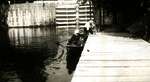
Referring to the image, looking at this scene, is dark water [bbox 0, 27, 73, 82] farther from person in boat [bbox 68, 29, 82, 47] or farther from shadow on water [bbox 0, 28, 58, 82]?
person in boat [bbox 68, 29, 82, 47]

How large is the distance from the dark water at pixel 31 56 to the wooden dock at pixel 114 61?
3.72 meters

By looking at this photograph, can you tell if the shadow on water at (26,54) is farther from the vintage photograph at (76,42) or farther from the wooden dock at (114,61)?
the wooden dock at (114,61)

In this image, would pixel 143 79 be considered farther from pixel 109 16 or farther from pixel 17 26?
pixel 17 26

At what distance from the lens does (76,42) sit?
17188mm

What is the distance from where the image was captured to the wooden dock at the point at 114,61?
7523 millimetres

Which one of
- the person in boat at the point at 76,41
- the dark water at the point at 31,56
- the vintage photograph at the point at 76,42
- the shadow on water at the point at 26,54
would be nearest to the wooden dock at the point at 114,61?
the vintage photograph at the point at 76,42

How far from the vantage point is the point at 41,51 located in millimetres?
22453

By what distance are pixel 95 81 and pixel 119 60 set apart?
2.24m

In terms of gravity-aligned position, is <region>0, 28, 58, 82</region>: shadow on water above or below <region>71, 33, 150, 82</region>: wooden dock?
below

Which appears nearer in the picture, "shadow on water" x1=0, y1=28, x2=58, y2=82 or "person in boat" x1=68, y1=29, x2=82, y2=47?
"shadow on water" x1=0, y1=28, x2=58, y2=82

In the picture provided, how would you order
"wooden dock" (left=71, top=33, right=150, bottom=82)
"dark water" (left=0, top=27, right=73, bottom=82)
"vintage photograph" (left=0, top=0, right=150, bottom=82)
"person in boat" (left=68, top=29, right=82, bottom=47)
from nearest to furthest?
"wooden dock" (left=71, top=33, right=150, bottom=82) → "vintage photograph" (left=0, top=0, right=150, bottom=82) → "dark water" (left=0, top=27, right=73, bottom=82) → "person in boat" (left=68, top=29, right=82, bottom=47)

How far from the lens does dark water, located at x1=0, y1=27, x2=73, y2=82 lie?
52.7ft

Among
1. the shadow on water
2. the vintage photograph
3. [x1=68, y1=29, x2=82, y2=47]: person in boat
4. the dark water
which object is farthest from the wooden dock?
the shadow on water

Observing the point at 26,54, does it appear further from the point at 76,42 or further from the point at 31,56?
the point at 76,42
